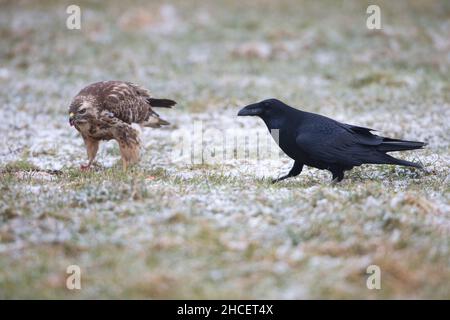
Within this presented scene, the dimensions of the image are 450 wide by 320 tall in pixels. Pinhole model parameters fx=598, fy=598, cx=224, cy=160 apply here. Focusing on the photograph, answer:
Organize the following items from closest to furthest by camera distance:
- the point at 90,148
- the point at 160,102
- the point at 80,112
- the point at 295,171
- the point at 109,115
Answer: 1. the point at 295,171
2. the point at 80,112
3. the point at 109,115
4. the point at 90,148
5. the point at 160,102

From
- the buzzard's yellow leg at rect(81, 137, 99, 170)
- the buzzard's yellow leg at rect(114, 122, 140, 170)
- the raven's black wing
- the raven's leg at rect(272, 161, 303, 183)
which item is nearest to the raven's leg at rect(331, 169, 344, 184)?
the raven's black wing

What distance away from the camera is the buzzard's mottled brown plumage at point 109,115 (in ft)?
29.2

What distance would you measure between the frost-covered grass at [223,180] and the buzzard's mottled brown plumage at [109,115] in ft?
1.42

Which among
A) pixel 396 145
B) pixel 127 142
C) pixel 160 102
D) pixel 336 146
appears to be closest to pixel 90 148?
pixel 127 142

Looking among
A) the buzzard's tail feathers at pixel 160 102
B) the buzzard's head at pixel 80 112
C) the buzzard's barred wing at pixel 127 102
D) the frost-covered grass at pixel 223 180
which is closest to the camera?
the frost-covered grass at pixel 223 180

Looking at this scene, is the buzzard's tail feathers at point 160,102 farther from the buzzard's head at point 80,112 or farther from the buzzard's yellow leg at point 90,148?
the buzzard's head at point 80,112

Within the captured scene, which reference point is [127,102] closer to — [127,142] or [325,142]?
[127,142]

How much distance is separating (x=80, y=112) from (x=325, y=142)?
3610 mm

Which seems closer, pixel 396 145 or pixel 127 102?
pixel 396 145

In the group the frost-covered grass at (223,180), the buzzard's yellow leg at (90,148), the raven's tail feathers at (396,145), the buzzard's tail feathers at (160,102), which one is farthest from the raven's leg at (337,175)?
the buzzard's yellow leg at (90,148)

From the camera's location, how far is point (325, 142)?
7961 millimetres

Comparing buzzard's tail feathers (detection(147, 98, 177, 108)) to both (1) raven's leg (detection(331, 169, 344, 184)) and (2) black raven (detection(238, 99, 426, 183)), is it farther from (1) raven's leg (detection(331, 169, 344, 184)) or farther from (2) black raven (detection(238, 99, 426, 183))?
(1) raven's leg (detection(331, 169, 344, 184))

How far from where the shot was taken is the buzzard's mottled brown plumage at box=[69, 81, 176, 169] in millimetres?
8914
